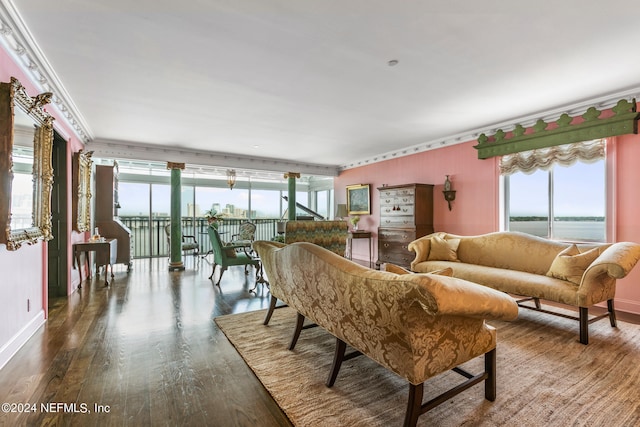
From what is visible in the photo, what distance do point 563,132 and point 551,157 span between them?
336mm

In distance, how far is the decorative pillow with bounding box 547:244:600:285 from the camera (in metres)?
2.78

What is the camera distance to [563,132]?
12.2 ft

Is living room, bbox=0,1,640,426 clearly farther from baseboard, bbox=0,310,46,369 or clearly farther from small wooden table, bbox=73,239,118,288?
small wooden table, bbox=73,239,118,288

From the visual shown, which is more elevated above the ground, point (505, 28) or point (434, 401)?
point (505, 28)

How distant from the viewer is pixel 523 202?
4.34 m

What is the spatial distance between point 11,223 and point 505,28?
3871 mm

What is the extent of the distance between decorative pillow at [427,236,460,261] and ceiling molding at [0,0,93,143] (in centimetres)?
461

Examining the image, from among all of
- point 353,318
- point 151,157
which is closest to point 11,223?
point 353,318

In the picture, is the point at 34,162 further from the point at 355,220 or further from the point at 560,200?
the point at 560,200

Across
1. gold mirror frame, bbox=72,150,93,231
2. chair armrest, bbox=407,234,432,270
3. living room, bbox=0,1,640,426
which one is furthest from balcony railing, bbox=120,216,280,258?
chair armrest, bbox=407,234,432,270

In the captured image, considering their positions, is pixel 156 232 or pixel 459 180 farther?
pixel 156 232

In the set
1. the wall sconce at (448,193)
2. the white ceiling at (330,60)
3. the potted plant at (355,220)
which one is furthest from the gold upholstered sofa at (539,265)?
the potted plant at (355,220)

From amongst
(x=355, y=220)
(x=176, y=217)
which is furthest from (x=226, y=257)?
(x=355, y=220)

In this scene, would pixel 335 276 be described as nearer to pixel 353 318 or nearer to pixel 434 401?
pixel 353 318
